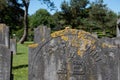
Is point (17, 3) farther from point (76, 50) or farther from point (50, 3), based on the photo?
point (76, 50)

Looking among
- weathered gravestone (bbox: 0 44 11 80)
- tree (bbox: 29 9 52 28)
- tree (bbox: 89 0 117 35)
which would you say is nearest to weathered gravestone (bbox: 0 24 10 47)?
weathered gravestone (bbox: 0 44 11 80)

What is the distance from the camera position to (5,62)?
25.6 feet

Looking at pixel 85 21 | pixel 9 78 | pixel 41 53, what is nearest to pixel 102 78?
pixel 41 53

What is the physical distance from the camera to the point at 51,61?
296 inches

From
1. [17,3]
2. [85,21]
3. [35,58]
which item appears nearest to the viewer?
[35,58]

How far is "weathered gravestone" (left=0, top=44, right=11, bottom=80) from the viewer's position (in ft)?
25.5

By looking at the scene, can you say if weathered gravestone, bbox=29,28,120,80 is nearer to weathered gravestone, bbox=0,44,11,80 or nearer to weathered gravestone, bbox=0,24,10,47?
weathered gravestone, bbox=0,44,11,80

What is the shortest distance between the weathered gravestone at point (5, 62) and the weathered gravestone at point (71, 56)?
1.75ft

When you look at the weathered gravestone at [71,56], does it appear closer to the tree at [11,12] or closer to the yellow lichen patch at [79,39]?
the yellow lichen patch at [79,39]

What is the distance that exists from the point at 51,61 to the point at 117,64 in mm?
1291

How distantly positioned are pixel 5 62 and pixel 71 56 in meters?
1.35

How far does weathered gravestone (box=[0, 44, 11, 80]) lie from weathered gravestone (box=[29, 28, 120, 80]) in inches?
21.0

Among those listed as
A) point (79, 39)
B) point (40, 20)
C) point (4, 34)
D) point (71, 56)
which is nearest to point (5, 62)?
point (71, 56)

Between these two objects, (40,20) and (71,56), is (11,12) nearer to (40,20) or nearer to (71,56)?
(40,20)
